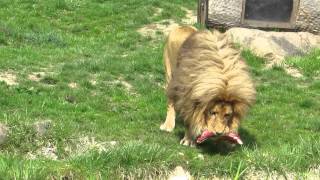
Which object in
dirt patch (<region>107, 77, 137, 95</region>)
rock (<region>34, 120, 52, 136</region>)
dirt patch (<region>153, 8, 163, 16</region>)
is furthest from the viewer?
dirt patch (<region>153, 8, 163, 16</region>)

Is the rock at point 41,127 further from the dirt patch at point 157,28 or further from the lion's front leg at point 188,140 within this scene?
the dirt patch at point 157,28

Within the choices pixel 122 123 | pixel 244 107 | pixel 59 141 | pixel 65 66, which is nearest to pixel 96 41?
pixel 65 66

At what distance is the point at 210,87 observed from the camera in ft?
23.2

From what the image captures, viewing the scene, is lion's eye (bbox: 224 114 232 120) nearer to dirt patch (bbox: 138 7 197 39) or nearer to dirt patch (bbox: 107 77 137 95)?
dirt patch (bbox: 107 77 137 95)

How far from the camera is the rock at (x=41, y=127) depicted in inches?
314

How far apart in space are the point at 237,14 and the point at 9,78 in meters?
7.57

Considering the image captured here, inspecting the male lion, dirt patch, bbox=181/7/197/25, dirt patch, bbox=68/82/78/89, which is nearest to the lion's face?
the male lion

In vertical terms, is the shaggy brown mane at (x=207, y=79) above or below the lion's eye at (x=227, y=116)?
above

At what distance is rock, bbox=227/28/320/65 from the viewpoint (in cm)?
1425

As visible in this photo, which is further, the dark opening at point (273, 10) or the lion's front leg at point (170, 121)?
the dark opening at point (273, 10)

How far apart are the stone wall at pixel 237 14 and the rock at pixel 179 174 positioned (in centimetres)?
992

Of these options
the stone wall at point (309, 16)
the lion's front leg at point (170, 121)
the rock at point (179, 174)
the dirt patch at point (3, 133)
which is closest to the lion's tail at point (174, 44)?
the lion's front leg at point (170, 121)

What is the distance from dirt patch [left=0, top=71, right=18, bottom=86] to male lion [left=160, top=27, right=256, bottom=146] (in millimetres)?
3306

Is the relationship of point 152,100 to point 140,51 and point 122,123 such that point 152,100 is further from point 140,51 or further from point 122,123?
point 140,51
